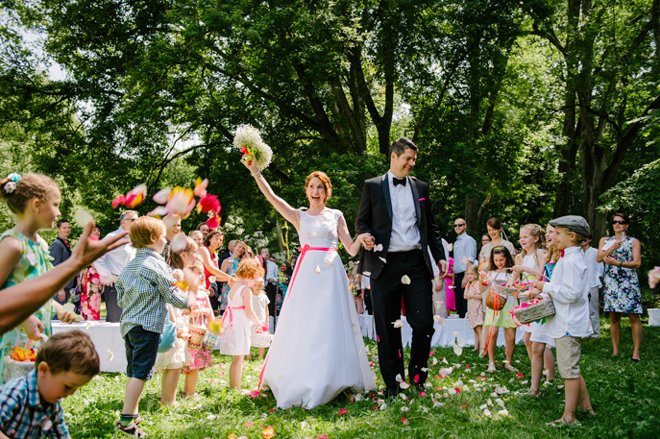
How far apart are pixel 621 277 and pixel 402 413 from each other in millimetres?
5579

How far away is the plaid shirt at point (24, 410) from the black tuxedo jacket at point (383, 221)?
356 centimetres

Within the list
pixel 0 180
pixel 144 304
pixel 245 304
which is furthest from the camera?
pixel 245 304

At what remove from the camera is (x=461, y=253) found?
12320 mm

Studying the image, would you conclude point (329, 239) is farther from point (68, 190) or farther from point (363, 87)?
point (68, 190)

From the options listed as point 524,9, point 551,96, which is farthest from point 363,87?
point 551,96

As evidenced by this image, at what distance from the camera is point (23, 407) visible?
254cm

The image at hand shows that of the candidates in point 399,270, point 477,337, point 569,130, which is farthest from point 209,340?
point 569,130

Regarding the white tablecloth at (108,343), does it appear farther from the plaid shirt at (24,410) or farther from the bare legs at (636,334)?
the bare legs at (636,334)

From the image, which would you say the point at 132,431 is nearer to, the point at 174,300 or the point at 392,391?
the point at 174,300

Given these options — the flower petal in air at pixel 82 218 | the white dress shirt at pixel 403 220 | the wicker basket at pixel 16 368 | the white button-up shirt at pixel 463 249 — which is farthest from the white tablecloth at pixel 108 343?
the white button-up shirt at pixel 463 249

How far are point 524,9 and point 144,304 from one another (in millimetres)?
14312

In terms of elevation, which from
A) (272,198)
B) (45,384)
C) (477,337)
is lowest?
(477,337)

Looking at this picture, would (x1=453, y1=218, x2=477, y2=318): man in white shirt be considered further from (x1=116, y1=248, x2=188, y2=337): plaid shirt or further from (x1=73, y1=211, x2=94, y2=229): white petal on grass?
(x1=73, y1=211, x2=94, y2=229): white petal on grass

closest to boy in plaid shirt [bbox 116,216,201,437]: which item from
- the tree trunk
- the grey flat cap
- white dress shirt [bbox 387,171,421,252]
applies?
white dress shirt [bbox 387,171,421,252]
